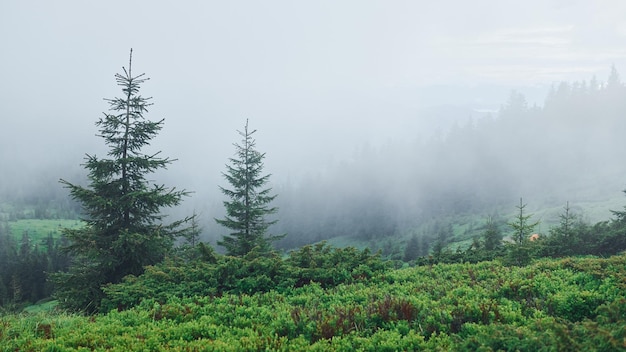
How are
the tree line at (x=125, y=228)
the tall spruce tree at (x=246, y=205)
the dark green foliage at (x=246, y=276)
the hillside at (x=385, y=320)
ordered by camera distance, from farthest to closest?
the tall spruce tree at (x=246, y=205) < the tree line at (x=125, y=228) < the dark green foliage at (x=246, y=276) < the hillside at (x=385, y=320)

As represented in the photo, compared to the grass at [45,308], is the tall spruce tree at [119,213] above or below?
above

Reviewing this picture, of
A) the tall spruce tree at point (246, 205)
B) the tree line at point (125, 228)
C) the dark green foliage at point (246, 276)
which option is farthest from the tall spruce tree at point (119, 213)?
the tall spruce tree at point (246, 205)

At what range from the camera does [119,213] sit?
18578mm

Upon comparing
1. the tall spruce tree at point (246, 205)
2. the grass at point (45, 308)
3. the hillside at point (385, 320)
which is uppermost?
the tall spruce tree at point (246, 205)

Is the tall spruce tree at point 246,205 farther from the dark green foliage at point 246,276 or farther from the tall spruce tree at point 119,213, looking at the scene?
the dark green foliage at point 246,276

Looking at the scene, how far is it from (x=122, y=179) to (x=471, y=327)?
55.5 feet

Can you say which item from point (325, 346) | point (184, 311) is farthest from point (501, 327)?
point (184, 311)

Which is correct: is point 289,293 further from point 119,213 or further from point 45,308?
point 45,308

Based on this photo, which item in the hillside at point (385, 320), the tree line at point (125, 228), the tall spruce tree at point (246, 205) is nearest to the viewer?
the hillside at point (385, 320)

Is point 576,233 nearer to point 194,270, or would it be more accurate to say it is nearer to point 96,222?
point 194,270

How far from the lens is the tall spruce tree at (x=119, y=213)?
1716 cm

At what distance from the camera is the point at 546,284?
9633 mm

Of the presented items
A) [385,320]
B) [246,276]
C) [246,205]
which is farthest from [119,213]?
[385,320]

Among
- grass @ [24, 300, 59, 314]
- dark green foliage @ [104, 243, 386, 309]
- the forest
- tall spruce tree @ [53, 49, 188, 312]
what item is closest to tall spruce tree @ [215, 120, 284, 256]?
the forest
